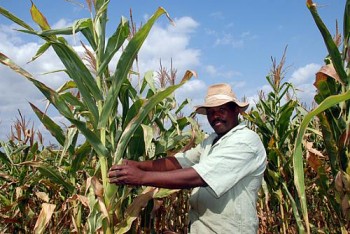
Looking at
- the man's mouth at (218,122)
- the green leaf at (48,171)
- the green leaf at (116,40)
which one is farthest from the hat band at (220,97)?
the green leaf at (48,171)

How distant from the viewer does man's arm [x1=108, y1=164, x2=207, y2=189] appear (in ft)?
7.16

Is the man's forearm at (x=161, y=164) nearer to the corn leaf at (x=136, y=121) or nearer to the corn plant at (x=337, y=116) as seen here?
the corn leaf at (x=136, y=121)

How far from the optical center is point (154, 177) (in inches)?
87.1

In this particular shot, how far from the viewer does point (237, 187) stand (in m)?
2.49

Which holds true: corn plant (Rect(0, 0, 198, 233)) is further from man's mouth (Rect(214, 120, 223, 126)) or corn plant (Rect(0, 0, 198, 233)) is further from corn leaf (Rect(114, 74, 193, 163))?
man's mouth (Rect(214, 120, 223, 126))

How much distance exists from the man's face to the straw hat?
0.05 metres

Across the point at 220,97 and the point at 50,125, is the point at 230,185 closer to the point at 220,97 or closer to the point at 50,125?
the point at 220,97

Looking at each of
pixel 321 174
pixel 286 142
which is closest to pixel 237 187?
pixel 321 174

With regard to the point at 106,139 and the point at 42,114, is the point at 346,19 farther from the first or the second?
the point at 42,114

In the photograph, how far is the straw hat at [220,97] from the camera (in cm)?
264

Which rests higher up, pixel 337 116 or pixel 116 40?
pixel 116 40

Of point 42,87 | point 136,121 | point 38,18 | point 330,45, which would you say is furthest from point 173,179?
point 330,45

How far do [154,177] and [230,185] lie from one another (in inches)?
17.9

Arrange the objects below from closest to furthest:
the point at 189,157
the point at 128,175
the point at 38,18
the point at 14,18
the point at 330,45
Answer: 1. the point at 128,175
2. the point at 14,18
3. the point at 38,18
4. the point at 330,45
5. the point at 189,157
